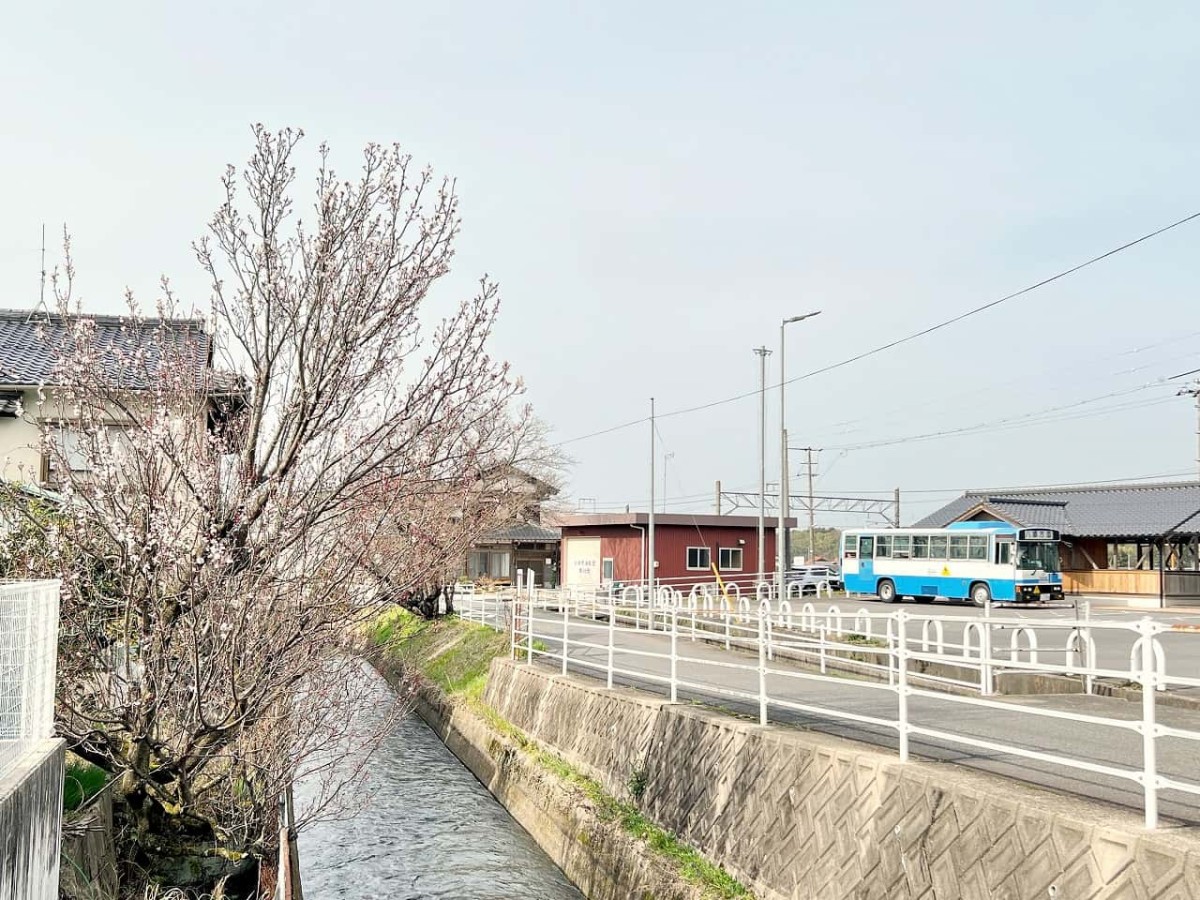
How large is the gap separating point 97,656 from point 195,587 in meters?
1.13

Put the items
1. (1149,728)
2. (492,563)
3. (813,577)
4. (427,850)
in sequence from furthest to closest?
1. (492,563)
2. (813,577)
3. (427,850)
4. (1149,728)

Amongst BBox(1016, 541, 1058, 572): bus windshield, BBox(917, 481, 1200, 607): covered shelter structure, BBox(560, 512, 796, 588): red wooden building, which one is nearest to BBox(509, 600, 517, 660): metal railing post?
BBox(560, 512, 796, 588): red wooden building

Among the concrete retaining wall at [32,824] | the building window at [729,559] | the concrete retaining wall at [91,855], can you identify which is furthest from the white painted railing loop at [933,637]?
the building window at [729,559]

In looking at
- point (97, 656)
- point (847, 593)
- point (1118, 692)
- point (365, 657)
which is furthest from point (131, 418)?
point (847, 593)

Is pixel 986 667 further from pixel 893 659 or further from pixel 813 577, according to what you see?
pixel 813 577

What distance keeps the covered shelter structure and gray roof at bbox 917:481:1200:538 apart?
0.12 feet

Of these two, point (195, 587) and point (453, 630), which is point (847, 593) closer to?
point (453, 630)

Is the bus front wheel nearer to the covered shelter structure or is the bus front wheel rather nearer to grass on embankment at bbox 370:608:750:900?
the covered shelter structure

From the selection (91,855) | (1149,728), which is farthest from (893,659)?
(91,855)

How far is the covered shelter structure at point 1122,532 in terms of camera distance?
119ft

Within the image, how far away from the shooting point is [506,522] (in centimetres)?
3250

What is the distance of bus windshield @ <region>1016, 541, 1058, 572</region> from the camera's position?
3394 centimetres

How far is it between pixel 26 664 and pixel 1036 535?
33.4 metres

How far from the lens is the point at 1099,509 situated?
136 feet
